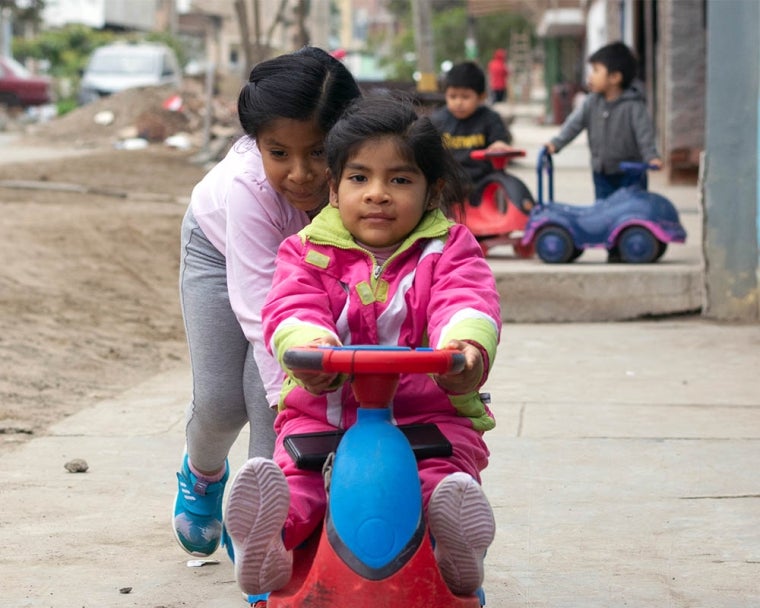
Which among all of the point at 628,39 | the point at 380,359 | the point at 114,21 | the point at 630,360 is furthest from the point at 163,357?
the point at 114,21

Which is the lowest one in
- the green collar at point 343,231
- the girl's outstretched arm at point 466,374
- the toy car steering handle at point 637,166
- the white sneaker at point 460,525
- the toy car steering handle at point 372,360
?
the white sneaker at point 460,525

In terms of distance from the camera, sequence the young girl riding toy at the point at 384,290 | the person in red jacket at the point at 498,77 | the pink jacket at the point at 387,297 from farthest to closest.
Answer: the person in red jacket at the point at 498,77, the pink jacket at the point at 387,297, the young girl riding toy at the point at 384,290

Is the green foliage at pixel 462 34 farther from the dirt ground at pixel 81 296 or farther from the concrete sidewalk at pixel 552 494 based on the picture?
the concrete sidewalk at pixel 552 494

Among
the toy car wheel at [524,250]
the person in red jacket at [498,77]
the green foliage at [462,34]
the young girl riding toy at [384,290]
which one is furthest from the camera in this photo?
the green foliage at [462,34]

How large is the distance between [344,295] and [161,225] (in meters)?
8.28

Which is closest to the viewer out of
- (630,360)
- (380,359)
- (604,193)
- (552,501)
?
(380,359)

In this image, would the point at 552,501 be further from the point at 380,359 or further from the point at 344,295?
the point at 380,359

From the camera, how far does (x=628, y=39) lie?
1902cm

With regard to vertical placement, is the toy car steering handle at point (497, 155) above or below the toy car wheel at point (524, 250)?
above

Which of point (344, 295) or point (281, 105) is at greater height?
point (281, 105)

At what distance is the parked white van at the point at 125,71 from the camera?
29.2 metres

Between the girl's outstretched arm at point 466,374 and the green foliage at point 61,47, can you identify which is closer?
the girl's outstretched arm at point 466,374

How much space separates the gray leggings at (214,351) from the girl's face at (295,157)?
15.7 inches

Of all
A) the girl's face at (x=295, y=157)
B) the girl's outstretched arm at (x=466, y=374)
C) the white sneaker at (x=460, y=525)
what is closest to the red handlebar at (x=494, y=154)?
the girl's face at (x=295, y=157)
